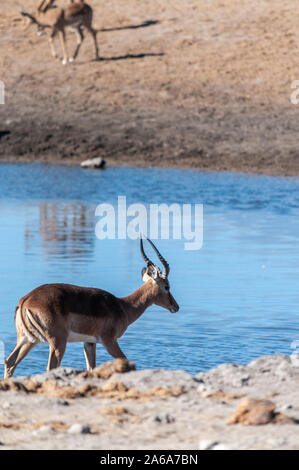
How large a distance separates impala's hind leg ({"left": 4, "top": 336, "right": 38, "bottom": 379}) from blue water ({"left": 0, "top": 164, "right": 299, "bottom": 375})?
1.29 ft

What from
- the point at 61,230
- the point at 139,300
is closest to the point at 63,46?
the point at 61,230

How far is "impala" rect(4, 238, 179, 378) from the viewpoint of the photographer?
668 centimetres

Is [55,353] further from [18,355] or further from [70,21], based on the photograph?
[70,21]

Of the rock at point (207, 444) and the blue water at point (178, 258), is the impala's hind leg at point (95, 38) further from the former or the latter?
the rock at point (207, 444)

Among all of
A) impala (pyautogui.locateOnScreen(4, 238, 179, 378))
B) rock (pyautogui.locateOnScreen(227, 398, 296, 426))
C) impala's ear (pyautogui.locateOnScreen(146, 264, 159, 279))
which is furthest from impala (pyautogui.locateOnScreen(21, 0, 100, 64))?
rock (pyautogui.locateOnScreen(227, 398, 296, 426))

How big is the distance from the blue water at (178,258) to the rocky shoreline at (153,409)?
4.03 ft

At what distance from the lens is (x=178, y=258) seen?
39.6 feet

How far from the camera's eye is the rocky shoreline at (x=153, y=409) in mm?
4824

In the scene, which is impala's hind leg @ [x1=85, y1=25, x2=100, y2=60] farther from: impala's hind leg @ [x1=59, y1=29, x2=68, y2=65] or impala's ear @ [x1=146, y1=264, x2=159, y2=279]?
impala's ear @ [x1=146, y1=264, x2=159, y2=279]

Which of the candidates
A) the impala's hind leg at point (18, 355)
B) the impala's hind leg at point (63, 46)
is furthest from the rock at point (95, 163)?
the impala's hind leg at point (18, 355)

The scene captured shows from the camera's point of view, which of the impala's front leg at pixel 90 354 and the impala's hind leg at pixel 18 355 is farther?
the impala's front leg at pixel 90 354

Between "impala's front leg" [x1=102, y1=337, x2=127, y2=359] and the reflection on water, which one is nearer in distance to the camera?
"impala's front leg" [x1=102, y1=337, x2=127, y2=359]

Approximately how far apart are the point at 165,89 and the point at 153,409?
19.8 m

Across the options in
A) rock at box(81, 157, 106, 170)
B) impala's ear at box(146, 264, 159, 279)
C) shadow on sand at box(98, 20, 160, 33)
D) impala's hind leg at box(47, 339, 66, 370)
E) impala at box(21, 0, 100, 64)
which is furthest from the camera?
shadow on sand at box(98, 20, 160, 33)
